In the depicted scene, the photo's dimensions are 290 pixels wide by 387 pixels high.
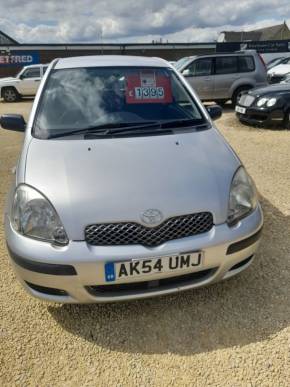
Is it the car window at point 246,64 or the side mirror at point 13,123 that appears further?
the car window at point 246,64

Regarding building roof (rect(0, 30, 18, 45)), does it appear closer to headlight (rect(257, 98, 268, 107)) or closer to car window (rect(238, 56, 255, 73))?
car window (rect(238, 56, 255, 73))

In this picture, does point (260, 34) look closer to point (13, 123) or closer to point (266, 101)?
point (266, 101)

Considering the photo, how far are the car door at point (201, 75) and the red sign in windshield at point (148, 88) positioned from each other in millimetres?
8056

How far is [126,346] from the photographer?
206cm

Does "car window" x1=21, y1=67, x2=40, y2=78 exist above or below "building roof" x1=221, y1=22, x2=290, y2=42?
above

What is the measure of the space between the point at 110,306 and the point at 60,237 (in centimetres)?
70

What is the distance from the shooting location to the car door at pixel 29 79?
14.9 meters

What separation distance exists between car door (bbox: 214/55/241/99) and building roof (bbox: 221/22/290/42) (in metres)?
48.5

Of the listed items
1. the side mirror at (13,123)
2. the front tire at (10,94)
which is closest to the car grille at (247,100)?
the side mirror at (13,123)

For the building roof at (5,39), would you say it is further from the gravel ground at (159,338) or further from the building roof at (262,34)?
the gravel ground at (159,338)

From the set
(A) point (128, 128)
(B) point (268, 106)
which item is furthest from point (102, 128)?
(B) point (268, 106)

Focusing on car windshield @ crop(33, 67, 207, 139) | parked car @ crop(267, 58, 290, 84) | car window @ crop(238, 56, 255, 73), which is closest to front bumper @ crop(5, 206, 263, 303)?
car windshield @ crop(33, 67, 207, 139)

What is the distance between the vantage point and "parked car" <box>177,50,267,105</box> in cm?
1074

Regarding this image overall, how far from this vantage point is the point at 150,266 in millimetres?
1931
